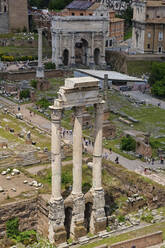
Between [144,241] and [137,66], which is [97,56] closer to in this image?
[137,66]

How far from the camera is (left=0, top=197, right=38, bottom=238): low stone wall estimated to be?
3541 centimetres

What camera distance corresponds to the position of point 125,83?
82.3 m

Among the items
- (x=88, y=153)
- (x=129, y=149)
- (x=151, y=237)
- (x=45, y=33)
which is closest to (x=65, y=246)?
(x=151, y=237)

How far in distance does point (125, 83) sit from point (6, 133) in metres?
32.5

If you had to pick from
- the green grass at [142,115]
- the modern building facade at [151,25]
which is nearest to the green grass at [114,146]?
the green grass at [142,115]

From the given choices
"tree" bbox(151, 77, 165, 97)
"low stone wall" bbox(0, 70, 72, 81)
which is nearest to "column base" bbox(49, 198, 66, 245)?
"tree" bbox(151, 77, 165, 97)

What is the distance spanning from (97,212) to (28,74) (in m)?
53.9

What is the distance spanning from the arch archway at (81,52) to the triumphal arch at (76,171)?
62.2 m

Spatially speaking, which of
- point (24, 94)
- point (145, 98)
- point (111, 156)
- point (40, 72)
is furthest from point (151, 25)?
point (111, 156)

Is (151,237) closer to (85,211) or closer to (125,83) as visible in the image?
(85,211)

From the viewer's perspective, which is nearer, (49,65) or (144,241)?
(144,241)

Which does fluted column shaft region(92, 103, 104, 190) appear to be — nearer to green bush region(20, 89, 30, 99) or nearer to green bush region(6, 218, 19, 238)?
green bush region(6, 218, 19, 238)

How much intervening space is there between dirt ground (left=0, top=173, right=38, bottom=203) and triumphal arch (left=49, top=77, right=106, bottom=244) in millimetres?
4614

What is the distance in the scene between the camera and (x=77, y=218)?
34594 mm
